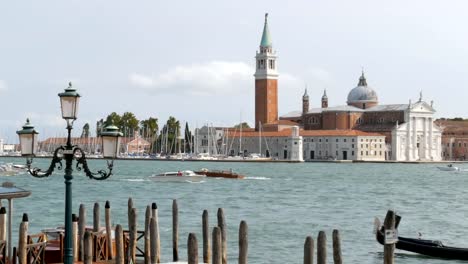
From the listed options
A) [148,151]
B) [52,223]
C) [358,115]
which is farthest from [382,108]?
[52,223]

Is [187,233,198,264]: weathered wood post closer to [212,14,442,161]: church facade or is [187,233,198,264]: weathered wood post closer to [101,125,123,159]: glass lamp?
[101,125,123,159]: glass lamp

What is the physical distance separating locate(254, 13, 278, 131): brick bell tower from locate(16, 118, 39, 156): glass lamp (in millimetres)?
85804

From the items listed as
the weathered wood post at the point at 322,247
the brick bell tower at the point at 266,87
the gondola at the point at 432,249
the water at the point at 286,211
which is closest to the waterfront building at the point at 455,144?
the brick bell tower at the point at 266,87

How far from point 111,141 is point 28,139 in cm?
79

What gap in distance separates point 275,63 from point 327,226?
247ft

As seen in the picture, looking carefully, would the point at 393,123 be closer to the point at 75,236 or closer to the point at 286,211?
the point at 286,211

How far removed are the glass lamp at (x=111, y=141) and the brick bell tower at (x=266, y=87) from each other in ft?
282

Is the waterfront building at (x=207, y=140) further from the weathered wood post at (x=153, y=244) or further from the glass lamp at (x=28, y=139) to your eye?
the glass lamp at (x=28, y=139)

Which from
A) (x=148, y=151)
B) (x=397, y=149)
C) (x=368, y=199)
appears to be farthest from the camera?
(x=148, y=151)

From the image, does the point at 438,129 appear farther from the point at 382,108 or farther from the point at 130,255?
the point at 130,255

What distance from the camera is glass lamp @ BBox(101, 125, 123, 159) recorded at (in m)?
7.79

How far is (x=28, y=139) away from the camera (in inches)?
318

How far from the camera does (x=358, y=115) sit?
94500mm

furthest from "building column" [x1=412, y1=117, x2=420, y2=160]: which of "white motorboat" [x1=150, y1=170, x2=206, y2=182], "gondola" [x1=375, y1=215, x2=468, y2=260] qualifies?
"gondola" [x1=375, y1=215, x2=468, y2=260]
